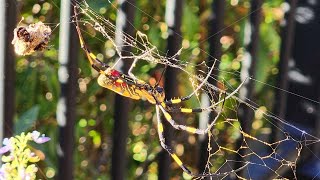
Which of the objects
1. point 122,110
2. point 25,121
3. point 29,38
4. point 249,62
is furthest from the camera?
point 249,62

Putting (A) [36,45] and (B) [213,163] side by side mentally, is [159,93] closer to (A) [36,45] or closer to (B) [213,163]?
(A) [36,45]

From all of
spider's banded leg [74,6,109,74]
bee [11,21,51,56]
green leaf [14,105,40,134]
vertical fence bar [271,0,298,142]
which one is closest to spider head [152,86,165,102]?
spider's banded leg [74,6,109,74]

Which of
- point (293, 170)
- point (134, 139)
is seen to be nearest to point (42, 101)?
point (134, 139)

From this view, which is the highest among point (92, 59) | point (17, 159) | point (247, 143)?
point (92, 59)

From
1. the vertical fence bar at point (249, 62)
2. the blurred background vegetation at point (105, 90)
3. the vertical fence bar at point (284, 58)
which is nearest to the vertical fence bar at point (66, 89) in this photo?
the blurred background vegetation at point (105, 90)

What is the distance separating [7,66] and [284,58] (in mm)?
688

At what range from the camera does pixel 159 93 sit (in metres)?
1.01

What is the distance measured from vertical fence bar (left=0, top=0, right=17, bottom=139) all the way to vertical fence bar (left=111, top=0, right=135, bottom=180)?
0.19 meters

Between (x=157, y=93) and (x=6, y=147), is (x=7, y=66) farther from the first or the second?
(x=157, y=93)

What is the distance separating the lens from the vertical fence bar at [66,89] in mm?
1024

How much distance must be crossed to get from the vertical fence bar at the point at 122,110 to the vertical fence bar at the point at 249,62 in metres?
0.33

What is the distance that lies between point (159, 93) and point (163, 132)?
216 millimetres

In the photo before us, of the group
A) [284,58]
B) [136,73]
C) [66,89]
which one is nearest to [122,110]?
[66,89]

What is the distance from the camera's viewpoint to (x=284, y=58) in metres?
1.43
